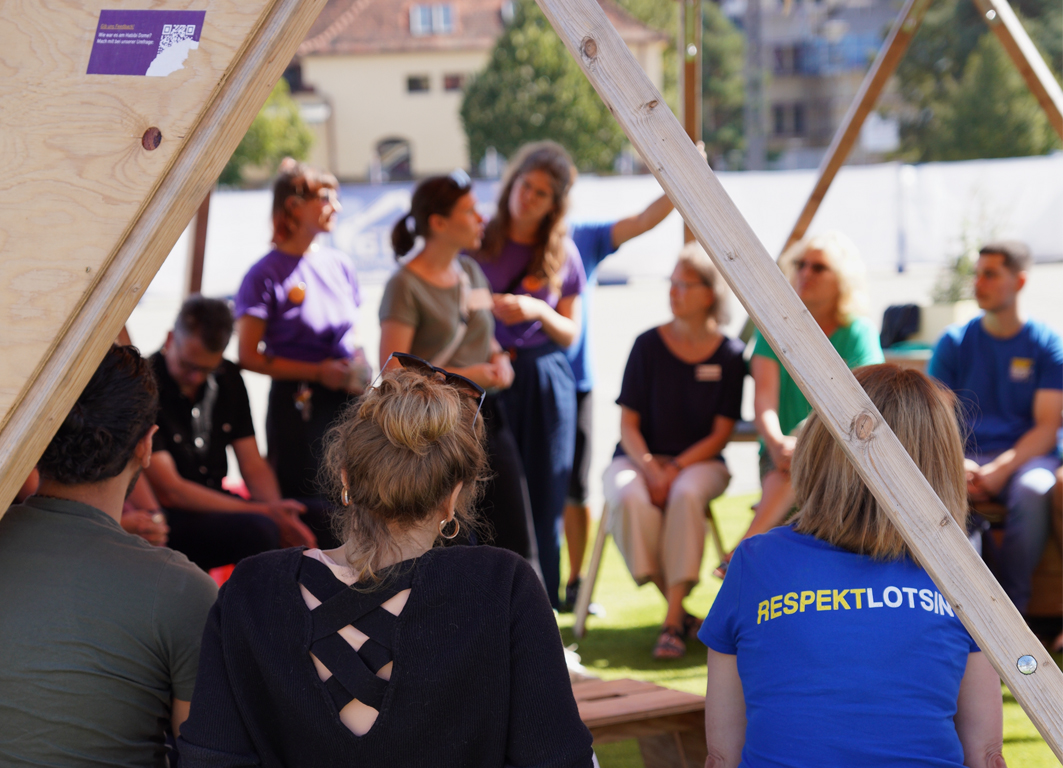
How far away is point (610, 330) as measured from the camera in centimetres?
1312

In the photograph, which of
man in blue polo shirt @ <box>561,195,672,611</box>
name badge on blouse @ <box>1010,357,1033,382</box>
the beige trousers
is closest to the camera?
the beige trousers

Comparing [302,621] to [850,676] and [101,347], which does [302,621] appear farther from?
[850,676]

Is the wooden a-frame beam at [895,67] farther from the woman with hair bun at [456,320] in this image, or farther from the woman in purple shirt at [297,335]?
the woman in purple shirt at [297,335]

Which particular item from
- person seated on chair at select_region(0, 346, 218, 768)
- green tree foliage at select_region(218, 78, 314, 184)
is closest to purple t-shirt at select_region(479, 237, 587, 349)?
person seated on chair at select_region(0, 346, 218, 768)

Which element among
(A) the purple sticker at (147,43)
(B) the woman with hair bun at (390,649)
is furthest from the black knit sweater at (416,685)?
(A) the purple sticker at (147,43)

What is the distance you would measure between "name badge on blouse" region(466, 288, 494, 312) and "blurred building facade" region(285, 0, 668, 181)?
3858 cm

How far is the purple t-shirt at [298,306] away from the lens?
152 inches

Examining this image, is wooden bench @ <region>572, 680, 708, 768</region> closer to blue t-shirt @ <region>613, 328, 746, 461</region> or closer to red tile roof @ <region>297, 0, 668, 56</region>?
blue t-shirt @ <region>613, 328, 746, 461</region>

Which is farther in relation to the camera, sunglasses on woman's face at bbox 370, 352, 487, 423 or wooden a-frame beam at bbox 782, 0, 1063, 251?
wooden a-frame beam at bbox 782, 0, 1063, 251

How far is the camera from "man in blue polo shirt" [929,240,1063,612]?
364 cm

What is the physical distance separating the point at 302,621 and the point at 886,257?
16.1 metres

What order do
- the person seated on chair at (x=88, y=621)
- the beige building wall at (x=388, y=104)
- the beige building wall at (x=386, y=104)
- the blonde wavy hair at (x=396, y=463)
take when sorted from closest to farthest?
the blonde wavy hair at (x=396, y=463) → the person seated on chair at (x=88, y=621) → the beige building wall at (x=386, y=104) → the beige building wall at (x=388, y=104)

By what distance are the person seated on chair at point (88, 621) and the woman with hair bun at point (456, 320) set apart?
63.5 inches

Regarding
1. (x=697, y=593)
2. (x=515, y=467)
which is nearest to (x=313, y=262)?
(x=515, y=467)
